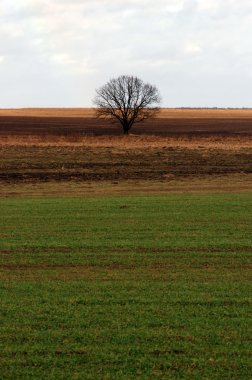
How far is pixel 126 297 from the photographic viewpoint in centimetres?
952

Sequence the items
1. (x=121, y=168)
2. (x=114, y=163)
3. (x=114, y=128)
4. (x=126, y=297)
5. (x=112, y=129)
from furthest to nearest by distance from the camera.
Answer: (x=114, y=128) → (x=112, y=129) → (x=114, y=163) → (x=121, y=168) → (x=126, y=297)

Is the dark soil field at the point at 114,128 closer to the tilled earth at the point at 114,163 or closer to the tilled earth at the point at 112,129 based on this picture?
the tilled earth at the point at 112,129

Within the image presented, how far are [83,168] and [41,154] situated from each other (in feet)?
24.1

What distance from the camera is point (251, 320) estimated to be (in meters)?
8.43

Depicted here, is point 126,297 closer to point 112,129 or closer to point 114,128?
point 112,129

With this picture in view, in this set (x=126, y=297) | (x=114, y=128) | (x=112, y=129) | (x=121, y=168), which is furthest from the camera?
(x=114, y=128)

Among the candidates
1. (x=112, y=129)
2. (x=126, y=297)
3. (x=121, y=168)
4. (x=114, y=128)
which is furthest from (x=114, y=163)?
(x=114, y=128)

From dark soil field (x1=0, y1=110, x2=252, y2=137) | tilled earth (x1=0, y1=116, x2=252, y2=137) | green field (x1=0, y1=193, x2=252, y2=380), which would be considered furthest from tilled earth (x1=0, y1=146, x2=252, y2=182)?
tilled earth (x1=0, y1=116, x2=252, y2=137)

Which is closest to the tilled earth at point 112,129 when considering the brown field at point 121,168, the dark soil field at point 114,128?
the dark soil field at point 114,128

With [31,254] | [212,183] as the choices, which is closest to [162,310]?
[31,254]

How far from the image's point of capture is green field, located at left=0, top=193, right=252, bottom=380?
7039 millimetres

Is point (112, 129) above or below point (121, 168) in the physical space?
above

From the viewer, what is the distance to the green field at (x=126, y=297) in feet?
23.1

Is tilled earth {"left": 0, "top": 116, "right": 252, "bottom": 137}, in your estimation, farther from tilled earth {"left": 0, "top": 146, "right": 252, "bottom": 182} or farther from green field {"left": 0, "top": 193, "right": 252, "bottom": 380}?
green field {"left": 0, "top": 193, "right": 252, "bottom": 380}
